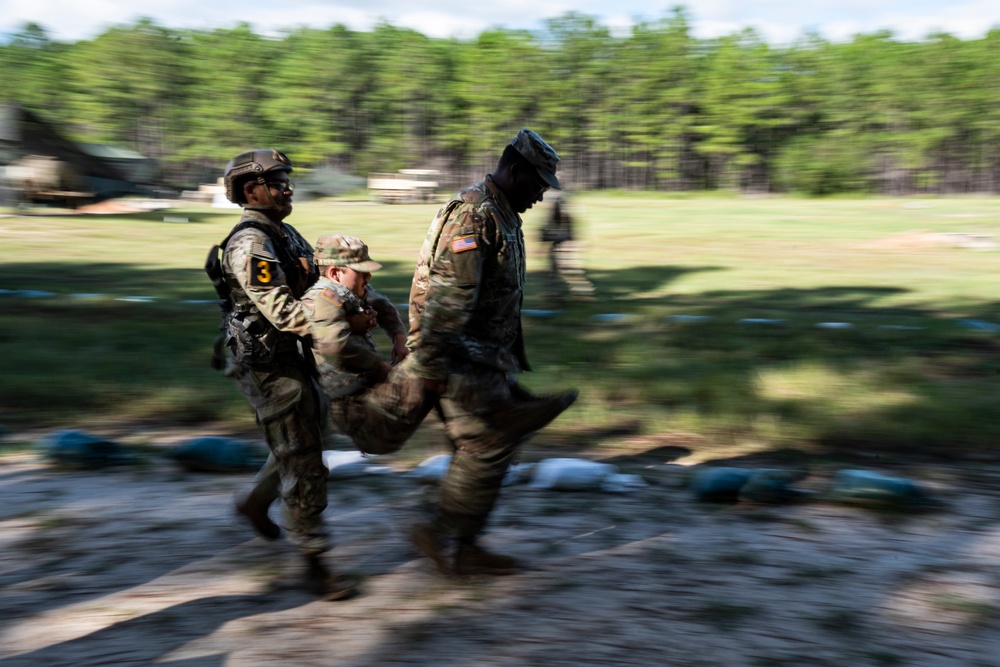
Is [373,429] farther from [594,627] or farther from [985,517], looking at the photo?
[985,517]

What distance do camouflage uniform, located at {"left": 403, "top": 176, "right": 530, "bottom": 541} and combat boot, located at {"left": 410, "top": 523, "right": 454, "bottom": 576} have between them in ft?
0.22

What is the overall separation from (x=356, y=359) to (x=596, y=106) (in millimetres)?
57751

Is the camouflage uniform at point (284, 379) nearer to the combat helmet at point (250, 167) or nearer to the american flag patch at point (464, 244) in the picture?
the combat helmet at point (250, 167)

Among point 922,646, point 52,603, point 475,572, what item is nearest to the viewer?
point 922,646

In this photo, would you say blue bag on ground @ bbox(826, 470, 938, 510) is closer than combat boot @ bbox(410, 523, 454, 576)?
No

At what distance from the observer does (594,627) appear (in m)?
3.78

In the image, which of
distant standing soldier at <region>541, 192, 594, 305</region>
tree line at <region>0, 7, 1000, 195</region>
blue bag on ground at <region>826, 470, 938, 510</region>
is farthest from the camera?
tree line at <region>0, 7, 1000, 195</region>

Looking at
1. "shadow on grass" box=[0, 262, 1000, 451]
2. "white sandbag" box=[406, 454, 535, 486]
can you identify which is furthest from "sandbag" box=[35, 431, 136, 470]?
"white sandbag" box=[406, 454, 535, 486]

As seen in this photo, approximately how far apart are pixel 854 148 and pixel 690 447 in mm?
52662

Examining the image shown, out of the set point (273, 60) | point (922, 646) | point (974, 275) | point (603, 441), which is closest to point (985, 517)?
point (922, 646)

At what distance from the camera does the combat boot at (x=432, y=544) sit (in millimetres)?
4230

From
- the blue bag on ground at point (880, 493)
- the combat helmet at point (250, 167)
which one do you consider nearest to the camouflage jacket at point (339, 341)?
the combat helmet at point (250, 167)

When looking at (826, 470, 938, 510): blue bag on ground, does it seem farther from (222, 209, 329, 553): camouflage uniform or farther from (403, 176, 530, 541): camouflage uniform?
(222, 209, 329, 553): camouflage uniform

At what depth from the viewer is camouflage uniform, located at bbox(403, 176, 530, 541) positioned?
13.3 ft
